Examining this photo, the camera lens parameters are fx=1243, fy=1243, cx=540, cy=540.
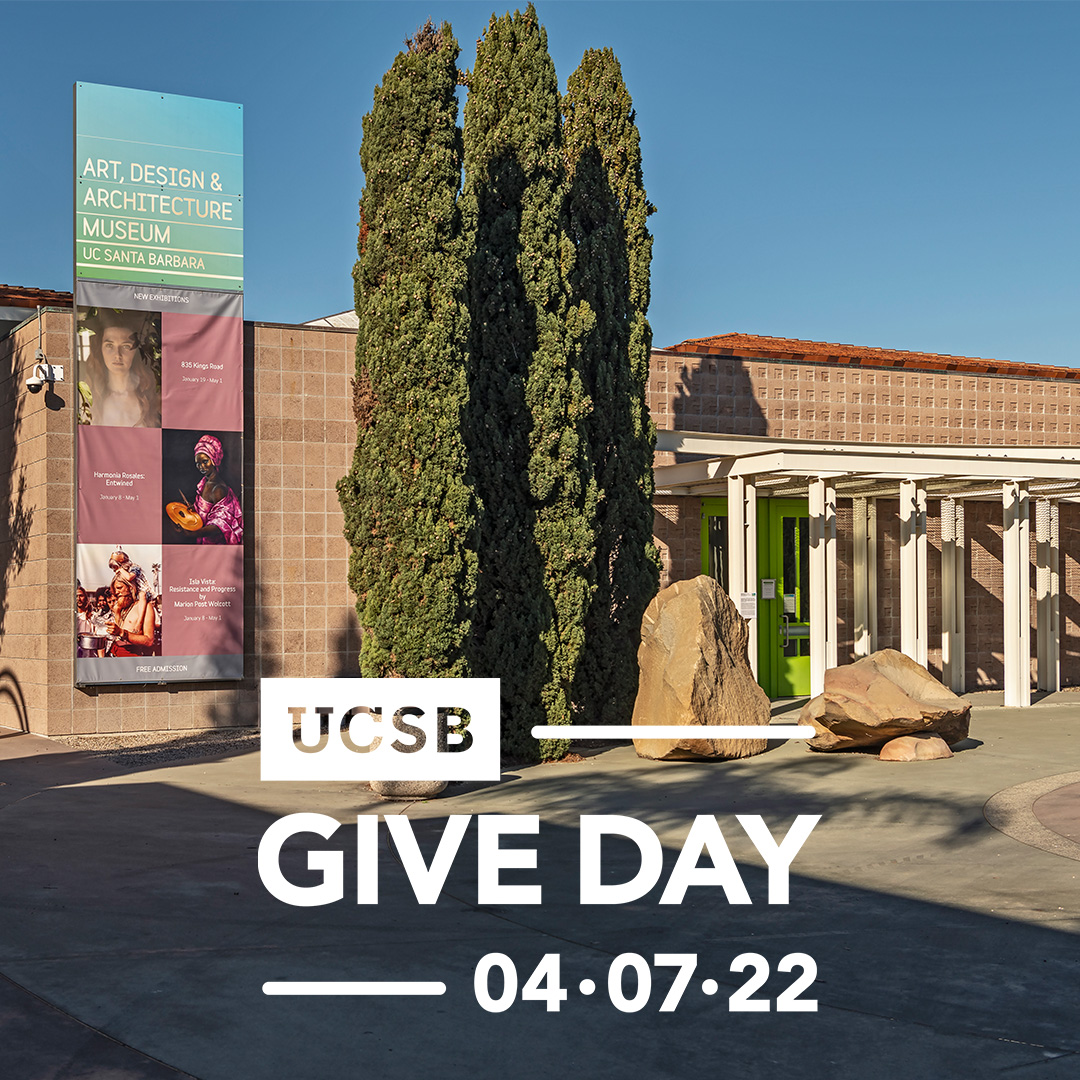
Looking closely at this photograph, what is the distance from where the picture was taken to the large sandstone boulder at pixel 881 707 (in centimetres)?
1121

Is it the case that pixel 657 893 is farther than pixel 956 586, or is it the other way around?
pixel 956 586

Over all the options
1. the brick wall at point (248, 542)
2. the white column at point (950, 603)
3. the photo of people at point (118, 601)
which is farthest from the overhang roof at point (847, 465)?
the photo of people at point (118, 601)

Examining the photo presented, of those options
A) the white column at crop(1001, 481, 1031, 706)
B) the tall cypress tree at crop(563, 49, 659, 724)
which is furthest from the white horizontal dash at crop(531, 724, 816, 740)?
the white column at crop(1001, 481, 1031, 706)

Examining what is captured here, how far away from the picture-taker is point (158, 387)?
13789mm

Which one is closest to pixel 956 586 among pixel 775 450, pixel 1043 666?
pixel 1043 666

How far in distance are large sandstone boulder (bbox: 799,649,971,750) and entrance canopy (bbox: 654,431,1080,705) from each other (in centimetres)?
213

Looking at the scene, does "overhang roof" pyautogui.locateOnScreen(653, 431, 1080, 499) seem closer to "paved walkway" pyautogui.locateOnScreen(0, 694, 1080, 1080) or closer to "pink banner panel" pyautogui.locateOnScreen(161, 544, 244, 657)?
"pink banner panel" pyautogui.locateOnScreen(161, 544, 244, 657)

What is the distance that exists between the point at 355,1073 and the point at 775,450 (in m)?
11.2

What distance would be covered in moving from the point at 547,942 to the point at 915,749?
6.49 m

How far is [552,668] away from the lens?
1209cm

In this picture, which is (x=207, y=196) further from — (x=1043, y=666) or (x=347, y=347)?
(x=1043, y=666)

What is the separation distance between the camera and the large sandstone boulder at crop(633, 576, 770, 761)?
1146 cm

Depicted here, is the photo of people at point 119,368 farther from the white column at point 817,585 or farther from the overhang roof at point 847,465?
the white column at point 817,585

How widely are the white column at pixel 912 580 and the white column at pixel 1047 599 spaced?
10.5 ft
